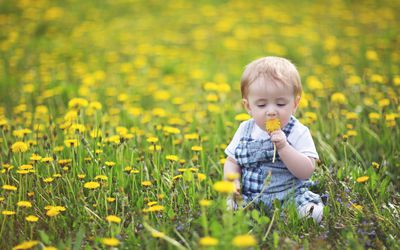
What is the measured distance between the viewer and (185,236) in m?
2.15

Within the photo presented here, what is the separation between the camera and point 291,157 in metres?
2.46

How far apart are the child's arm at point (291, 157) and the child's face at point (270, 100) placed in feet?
0.36

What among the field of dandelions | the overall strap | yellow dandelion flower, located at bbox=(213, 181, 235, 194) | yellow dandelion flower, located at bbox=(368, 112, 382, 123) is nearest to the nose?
the overall strap

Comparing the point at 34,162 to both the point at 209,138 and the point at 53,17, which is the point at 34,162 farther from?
the point at 53,17

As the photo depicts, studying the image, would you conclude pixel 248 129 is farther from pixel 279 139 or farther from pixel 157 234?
pixel 157 234

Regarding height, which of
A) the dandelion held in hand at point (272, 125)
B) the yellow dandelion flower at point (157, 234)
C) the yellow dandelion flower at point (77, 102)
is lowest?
the yellow dandelion flower at point (157, 234)

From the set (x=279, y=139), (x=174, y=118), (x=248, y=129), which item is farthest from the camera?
(x=174, y=118)

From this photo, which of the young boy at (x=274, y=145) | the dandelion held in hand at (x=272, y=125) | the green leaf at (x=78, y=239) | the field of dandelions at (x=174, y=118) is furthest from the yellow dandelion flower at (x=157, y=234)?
the dandelion held in hand at (x=272, y=125)

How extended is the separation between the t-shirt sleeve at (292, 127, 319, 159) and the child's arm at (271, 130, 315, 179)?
5cm

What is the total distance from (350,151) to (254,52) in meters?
2.92

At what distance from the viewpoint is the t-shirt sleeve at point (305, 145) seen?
2551 mm

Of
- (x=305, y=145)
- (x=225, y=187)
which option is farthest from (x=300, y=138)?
(x=225, y=187)

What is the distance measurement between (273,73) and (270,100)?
13cm

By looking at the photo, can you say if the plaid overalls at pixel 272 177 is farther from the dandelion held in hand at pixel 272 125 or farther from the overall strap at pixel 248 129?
the dandelion held in hand at pixel 272 125
